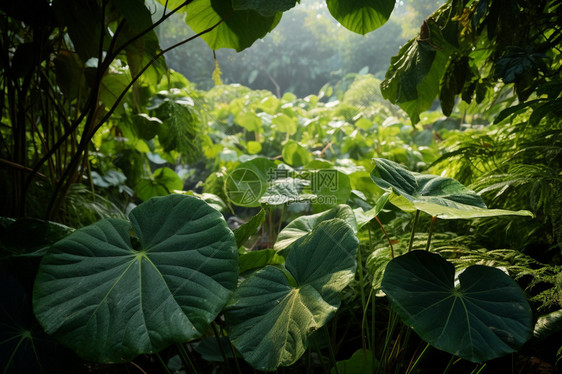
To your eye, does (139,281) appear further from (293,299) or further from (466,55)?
(466,55)

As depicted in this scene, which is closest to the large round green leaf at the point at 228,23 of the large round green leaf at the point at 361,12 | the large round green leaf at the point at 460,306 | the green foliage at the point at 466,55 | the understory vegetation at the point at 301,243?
the understory vegetation at the point at 301,243

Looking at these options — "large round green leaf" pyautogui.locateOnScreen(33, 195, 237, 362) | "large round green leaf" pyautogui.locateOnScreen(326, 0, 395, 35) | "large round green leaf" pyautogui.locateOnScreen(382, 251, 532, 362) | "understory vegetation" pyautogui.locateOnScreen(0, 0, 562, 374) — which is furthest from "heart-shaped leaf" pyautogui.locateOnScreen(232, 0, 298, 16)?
"large round green leaf" pyautogui.locateOnScreen(382, 251, 532, 362)

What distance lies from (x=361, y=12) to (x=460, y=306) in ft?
2.01

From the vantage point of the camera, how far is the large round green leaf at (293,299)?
0.45 metres

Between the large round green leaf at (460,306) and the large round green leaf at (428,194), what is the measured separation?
0.28 feet

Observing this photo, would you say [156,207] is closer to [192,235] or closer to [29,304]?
[192,235]

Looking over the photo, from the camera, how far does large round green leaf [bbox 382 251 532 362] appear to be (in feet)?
1.42

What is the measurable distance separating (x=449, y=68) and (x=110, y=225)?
0.85m

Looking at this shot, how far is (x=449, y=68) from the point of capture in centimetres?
84

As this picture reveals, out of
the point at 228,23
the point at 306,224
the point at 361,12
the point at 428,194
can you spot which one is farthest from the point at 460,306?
the point at 228,23

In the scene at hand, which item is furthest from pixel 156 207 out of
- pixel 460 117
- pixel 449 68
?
pixel 460 117

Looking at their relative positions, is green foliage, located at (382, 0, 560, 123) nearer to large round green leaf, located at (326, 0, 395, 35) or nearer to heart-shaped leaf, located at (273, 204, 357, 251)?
large round green leaf, located at (326, 0, 395, 35)

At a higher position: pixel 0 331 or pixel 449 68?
pixel 449 68

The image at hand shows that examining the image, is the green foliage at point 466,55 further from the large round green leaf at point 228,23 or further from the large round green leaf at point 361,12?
the large round green leaf at point 228,23
